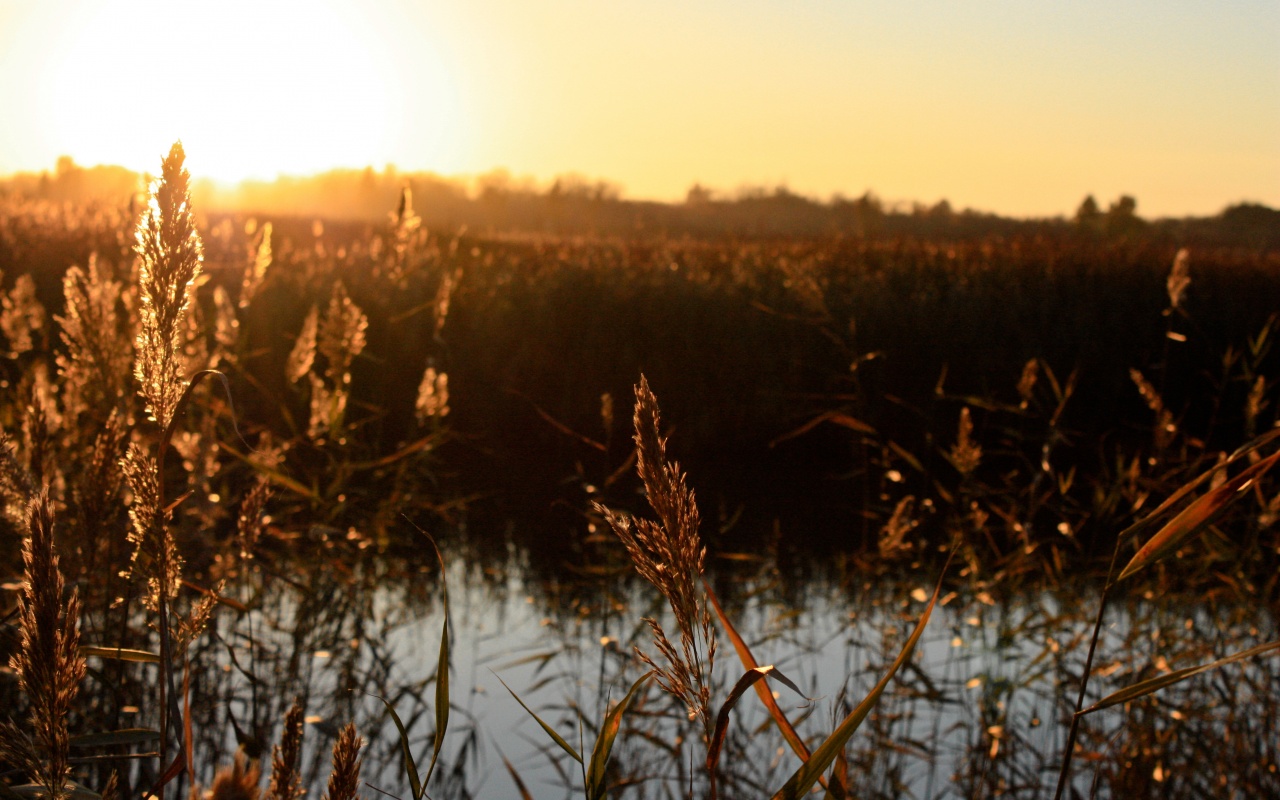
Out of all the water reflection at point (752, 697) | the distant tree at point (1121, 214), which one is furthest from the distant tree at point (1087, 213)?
the water reflection at point (752, 697)

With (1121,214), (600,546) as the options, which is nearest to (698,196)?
(1121,214)

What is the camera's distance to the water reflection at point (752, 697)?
264 centimetres

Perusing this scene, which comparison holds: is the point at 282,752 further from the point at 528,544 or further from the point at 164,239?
the point at 528,544

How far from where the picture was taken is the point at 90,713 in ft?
7.98

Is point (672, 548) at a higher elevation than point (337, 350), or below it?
higher

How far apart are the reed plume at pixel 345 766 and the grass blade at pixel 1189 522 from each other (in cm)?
75

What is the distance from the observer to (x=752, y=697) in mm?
3170

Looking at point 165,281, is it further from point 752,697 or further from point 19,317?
point 19,317

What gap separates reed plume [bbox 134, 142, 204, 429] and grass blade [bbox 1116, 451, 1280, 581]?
3.21 ft

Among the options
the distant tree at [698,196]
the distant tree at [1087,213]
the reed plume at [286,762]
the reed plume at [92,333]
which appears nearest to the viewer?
the reed plume at [286,762]

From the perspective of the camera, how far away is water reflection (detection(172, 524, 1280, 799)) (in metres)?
2.64

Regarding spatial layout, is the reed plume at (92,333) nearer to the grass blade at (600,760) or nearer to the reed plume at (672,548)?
the grass blade at (600,760)

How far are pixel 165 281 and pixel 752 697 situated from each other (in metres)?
2.55

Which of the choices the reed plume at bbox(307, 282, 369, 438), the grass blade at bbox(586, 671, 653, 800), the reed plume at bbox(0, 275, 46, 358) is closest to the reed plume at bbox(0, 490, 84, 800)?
the grass blade at bbox(586, 671, 653, 800)
